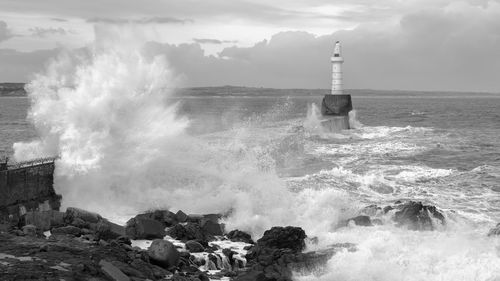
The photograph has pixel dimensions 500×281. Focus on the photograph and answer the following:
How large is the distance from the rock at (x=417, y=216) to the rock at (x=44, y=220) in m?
9.41

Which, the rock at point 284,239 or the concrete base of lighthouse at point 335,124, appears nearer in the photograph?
the rock at point 284,239

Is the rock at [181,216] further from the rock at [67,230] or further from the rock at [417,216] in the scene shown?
the rock at [417,216]

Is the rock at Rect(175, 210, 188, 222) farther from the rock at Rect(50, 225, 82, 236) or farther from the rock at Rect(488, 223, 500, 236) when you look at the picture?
the rock at Rect(488, 223, 500, 236)

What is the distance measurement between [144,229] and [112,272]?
4506 millimetres

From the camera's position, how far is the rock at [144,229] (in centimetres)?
1642

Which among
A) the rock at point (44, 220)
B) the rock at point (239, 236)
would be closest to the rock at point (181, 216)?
the rock at point (239, 236)

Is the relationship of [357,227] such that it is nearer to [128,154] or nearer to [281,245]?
[281,245]

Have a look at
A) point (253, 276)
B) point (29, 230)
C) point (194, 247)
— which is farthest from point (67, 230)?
point (253, 276)

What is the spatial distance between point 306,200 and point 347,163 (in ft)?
34.5

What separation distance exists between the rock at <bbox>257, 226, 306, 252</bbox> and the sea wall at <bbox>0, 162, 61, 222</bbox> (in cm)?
741

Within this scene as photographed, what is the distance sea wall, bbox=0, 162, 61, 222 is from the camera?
725 inches

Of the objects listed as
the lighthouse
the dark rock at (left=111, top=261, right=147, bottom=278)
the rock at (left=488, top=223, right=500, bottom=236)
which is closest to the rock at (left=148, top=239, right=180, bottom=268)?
the dark rock at (left=111, top=261, right=147, bottom=278)

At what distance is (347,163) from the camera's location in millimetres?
31156

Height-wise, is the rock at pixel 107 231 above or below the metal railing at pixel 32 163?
below
